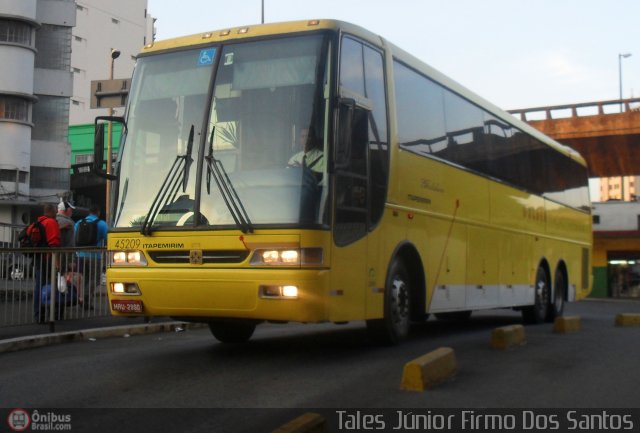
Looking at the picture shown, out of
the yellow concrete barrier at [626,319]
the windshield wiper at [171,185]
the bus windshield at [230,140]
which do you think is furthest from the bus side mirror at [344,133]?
the yellow concrete barrier at [626,319]

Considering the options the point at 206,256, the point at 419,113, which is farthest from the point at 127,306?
the point at 419,113

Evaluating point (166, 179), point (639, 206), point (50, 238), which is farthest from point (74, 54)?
point (166, 179)

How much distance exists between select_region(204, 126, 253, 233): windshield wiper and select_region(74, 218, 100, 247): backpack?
20.5ft

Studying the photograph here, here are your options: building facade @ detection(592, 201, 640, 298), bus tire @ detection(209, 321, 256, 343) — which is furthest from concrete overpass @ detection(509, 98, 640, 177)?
bus tire @ detection(209, 321, 256, 343)

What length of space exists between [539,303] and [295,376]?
9.89 m

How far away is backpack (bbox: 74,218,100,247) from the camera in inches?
556

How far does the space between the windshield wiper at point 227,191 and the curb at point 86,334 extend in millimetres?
3854

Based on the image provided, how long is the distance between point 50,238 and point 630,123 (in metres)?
28.7

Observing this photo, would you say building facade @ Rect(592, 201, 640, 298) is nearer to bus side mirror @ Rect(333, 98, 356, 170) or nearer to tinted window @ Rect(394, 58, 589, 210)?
tinted window @ Rect(394, 58, 589, 210)

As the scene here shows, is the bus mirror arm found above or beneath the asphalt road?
above

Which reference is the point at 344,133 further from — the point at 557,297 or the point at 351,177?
the point at 557,297

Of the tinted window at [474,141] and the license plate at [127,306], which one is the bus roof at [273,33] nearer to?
the tinted window at [474,141]

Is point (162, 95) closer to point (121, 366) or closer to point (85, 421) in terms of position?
point (121, 366)

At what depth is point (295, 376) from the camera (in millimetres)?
7926
